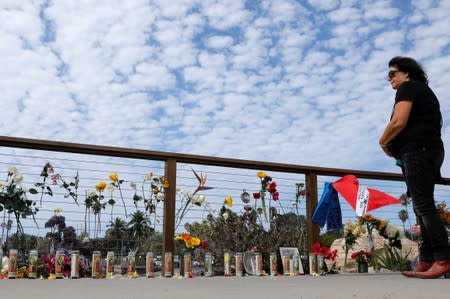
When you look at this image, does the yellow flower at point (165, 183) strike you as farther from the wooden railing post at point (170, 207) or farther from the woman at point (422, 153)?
the woman at point (422, 153)

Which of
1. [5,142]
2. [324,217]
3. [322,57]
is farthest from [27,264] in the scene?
[322,57]

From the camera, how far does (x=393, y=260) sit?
4082 millimetres

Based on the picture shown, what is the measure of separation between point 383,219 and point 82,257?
249cm

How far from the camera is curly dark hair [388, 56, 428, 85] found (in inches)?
105

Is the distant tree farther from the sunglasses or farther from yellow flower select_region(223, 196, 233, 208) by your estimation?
the sunglasses

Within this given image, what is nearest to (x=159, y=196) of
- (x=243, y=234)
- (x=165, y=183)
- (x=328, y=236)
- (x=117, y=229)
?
(x=165, y=183)

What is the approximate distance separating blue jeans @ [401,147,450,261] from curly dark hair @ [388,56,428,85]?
0.46m

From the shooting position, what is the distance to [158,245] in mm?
3672

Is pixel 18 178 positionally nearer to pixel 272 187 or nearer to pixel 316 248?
pixel 272 187

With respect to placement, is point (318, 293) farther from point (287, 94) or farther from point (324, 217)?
point (287, 94)

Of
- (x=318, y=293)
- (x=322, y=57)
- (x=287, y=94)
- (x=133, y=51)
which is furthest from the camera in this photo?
(x=287, y=94)

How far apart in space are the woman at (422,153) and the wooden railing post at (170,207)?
1.68 meters

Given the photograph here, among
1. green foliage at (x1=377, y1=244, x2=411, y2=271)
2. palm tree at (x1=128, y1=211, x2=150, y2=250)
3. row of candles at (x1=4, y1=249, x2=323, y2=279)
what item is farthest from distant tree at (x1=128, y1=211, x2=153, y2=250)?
green foliage at (x1=377, y1=244, x2=411, y2=271)

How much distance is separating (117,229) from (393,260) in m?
2.36
